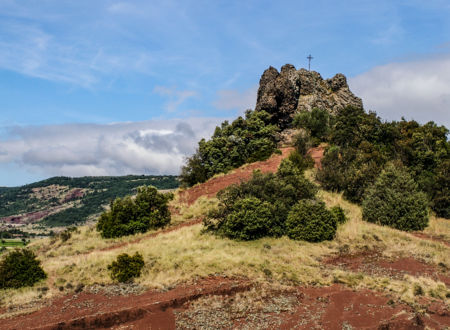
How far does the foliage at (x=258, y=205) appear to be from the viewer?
23125mm

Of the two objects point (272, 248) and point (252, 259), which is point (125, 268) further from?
point (272, 248)

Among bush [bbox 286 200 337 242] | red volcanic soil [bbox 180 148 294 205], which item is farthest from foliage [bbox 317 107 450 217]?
bush [bbox 286 200 337 242]

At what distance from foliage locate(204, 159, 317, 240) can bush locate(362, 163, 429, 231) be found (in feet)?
16.1

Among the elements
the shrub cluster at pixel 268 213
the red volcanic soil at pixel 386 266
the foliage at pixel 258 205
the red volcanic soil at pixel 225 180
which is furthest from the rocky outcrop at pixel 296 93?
the red volcanic soil at pixel 386 266

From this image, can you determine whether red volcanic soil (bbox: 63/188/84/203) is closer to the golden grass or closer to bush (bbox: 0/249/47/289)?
the golden grass

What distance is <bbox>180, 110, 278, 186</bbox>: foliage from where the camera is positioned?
145ft

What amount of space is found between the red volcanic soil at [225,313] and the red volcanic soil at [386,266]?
323 cm

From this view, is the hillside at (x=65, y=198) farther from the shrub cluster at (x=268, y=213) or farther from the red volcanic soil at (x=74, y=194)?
the shrub cluster at (x=268, y=213)

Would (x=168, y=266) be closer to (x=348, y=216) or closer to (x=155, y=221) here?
(x=155, y=221)

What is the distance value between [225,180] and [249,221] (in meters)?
16.9

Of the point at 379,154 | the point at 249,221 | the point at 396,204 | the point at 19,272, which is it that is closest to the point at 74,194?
the point at 379,154

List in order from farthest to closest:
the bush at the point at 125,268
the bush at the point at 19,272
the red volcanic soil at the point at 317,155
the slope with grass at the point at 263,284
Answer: the red volcanic soil at the point at 317,155 → the bush at the point at 125,268 → the bush at the point at 19,272 → the slope with grass at the point at 263,284

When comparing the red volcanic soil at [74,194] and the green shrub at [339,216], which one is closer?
the green shrub at [339,216]

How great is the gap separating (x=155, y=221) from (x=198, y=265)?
40.0 feet
